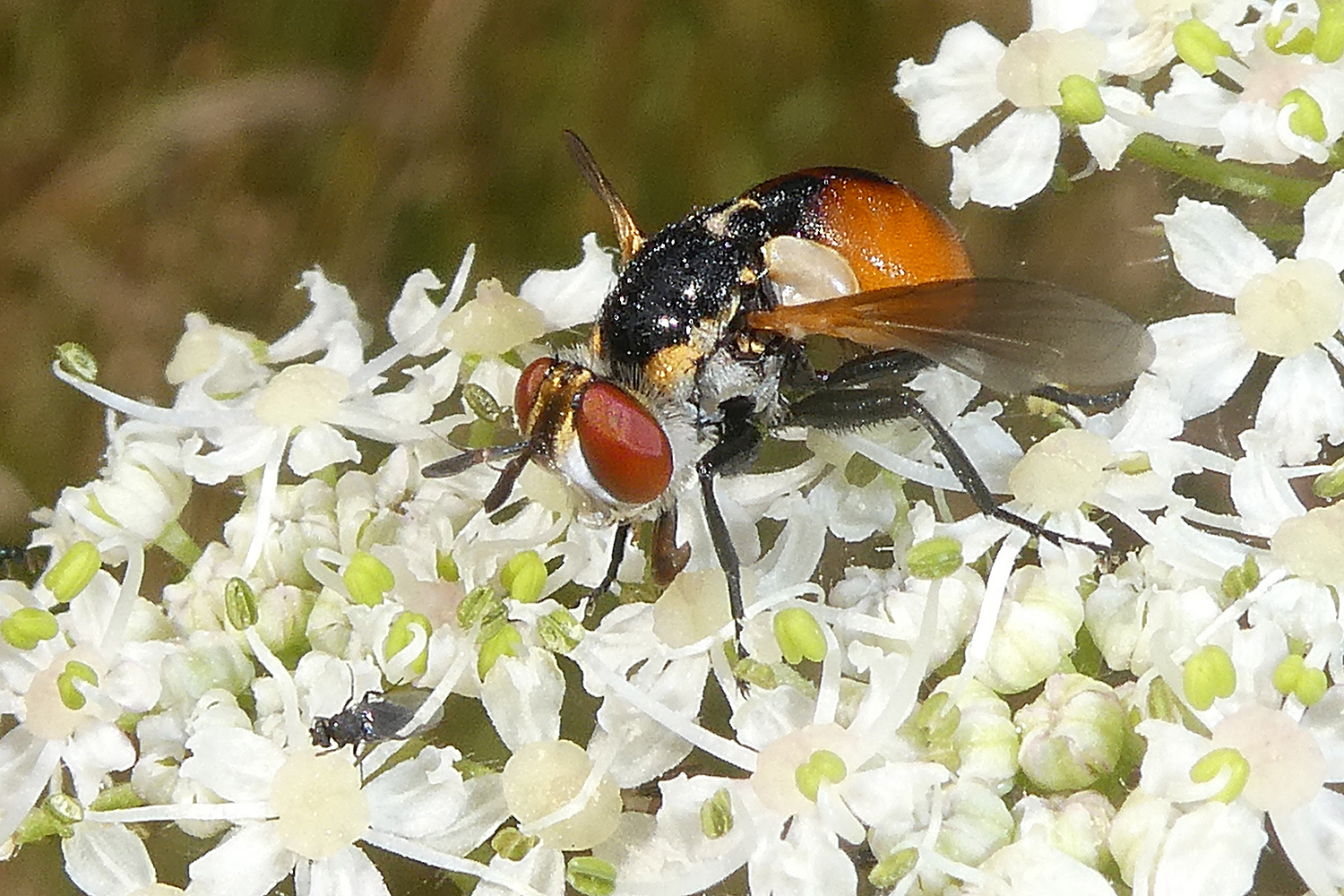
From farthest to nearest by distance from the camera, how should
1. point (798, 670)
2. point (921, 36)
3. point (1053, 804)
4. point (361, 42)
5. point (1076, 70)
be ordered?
point (361, 42), point (921, 36), point (1076, 70), point (798, 670), point (1053, 804)

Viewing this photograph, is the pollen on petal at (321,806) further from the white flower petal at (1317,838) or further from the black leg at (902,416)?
the white flower petal at (1317,838)

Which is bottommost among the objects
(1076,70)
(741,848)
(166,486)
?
(741,848)

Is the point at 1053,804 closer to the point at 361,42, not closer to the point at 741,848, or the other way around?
the point at 741,848

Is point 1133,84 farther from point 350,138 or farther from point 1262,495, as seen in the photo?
point 350,138

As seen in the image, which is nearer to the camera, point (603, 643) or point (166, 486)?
point (603, 643)

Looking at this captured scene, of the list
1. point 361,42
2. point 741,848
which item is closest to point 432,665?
point 741,848
